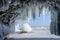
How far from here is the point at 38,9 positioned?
488 cm

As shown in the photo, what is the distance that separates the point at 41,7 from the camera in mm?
4742

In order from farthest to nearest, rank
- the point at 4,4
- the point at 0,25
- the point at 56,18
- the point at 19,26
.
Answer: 1. the point at 19,26
2. the point at 56,18
3. the point at 0,25
4. the point at 4,4

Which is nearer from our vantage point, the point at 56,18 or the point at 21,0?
the point at 21,0

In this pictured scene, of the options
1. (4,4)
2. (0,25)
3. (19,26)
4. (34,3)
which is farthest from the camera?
(19,26)

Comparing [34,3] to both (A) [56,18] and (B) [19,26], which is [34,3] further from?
(B) [19,26]

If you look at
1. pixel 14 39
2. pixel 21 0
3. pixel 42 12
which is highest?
pixel 21 0

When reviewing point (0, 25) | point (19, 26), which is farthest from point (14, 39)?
point (19, 26)

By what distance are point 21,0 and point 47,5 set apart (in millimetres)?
920

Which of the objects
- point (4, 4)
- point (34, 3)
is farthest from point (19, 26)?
point (4, 4)

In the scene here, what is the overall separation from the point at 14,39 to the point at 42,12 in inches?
44.1

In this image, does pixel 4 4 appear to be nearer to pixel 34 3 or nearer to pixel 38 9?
pixel 34 3

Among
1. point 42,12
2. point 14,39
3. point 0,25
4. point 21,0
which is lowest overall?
point 14,39

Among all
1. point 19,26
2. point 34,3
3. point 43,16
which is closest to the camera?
point 34,3

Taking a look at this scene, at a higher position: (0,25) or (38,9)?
(38,9)
